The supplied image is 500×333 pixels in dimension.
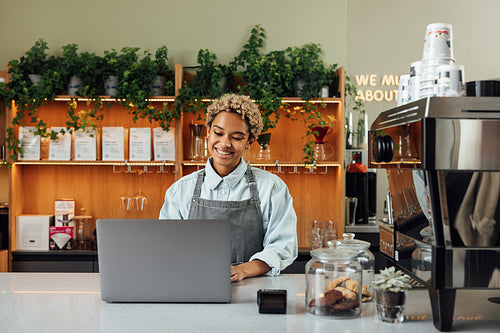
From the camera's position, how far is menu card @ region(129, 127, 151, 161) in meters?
3.86

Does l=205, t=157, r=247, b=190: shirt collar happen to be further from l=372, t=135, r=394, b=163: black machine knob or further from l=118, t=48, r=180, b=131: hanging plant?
l=118, t=48, r=180, b=131: hanging plant

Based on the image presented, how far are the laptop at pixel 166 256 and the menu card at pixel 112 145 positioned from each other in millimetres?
2434

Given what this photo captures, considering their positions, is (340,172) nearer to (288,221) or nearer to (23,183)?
(288,221)

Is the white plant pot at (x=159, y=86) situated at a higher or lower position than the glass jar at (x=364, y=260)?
higher

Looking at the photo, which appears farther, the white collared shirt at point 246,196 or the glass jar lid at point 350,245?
the white collared shirt at point 246,196

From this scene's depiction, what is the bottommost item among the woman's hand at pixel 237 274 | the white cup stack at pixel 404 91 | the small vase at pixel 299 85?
the woman's hand at pixel 237 274

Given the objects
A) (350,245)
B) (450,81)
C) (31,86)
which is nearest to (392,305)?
(350,245)

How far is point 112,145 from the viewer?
3863 millimetres

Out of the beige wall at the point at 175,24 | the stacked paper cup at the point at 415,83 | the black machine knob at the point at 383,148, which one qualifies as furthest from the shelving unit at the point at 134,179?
the stacked paper cup at the point at 415,83

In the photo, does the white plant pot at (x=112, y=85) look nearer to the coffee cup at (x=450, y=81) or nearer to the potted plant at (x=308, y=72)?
the potted plant at (x=308, y=72)

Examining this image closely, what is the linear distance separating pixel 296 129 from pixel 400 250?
248cm

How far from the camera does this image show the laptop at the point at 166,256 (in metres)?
1.49

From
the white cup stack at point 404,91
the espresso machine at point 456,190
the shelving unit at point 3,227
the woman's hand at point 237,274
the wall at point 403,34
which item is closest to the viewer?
the espresso machine at point 456,190

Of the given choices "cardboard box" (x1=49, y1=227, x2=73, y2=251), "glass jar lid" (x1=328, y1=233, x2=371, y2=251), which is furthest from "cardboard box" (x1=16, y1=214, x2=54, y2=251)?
"glass jar lid" (x1=328, y1=233, x2=371, y2=251)
